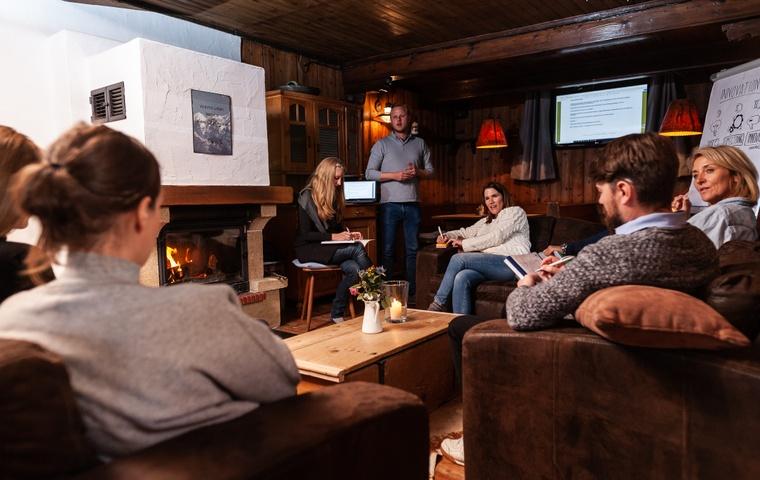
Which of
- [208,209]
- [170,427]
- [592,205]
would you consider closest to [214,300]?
[170,427]

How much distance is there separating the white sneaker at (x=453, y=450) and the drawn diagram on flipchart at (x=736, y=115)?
2.95m

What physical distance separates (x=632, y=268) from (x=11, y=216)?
63.3 inches

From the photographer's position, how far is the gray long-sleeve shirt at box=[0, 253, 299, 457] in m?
0.73

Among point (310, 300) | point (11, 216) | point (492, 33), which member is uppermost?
point (492, 33)

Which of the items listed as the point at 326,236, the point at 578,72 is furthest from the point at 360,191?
the point at 578,72

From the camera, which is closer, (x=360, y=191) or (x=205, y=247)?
(x=205, y=247)

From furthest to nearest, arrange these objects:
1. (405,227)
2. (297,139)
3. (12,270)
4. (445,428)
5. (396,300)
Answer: (405,227) → (297,139) → (396,300) → (445,428) → (12,270)

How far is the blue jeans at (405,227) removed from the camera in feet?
14.8

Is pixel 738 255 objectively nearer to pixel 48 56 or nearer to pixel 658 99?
pixel 48 56

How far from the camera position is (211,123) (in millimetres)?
3488

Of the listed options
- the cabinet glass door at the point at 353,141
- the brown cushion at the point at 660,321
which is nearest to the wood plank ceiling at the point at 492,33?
the cabinet glass door at the point at 353,141

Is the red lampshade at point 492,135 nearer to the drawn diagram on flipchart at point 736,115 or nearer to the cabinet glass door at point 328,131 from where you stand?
the cabinet glass door at point 328,131

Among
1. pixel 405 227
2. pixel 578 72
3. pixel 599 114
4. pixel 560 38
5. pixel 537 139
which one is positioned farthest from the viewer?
pixel 537 139

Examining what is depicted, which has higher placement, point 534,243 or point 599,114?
point 599,114
